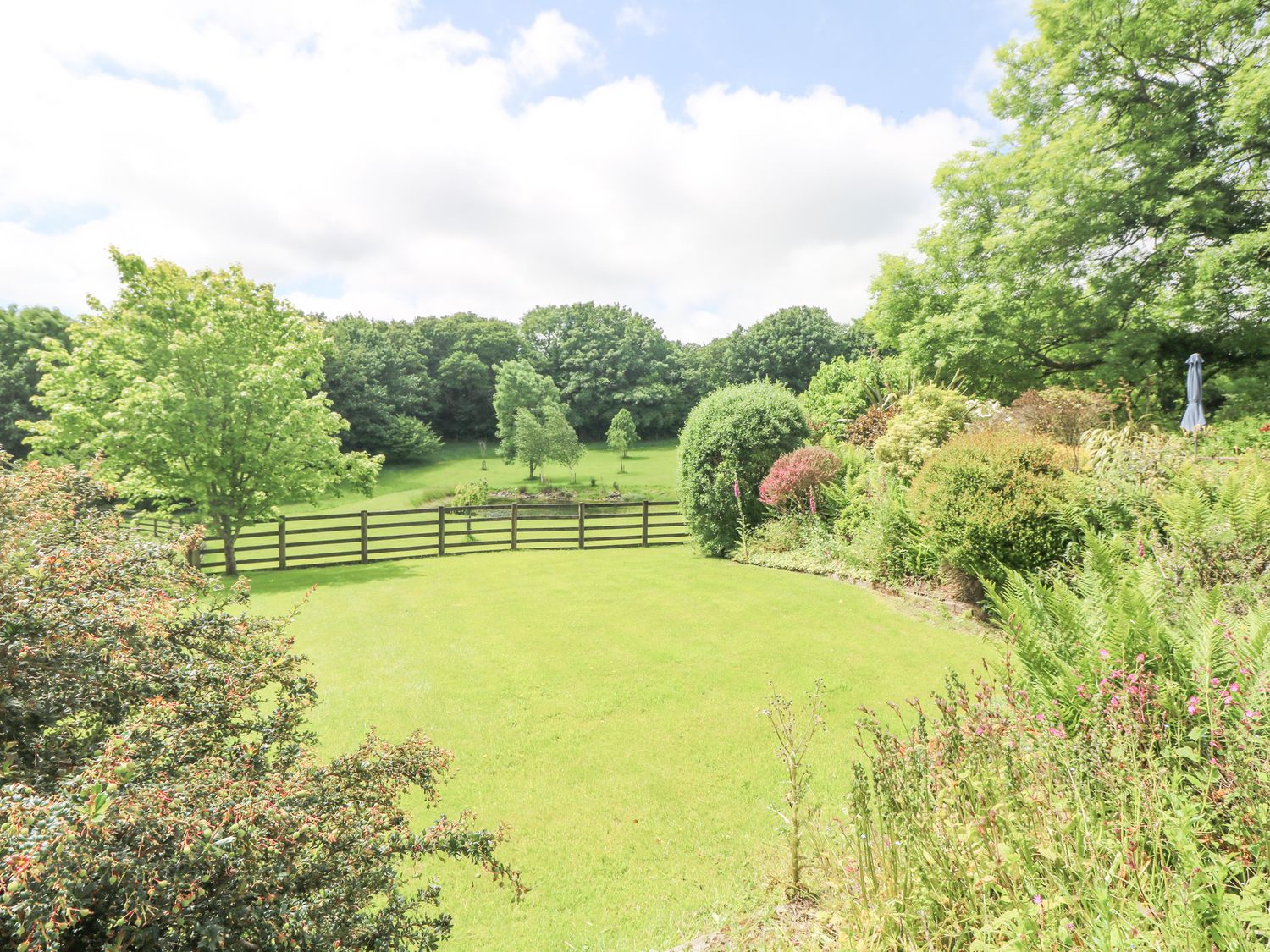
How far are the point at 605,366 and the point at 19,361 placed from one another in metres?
34.8

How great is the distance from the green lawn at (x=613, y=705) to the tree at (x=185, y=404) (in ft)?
10.9

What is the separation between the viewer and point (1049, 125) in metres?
14.5

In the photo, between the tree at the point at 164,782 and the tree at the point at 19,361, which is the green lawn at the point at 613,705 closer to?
the tree at the point at 164,782

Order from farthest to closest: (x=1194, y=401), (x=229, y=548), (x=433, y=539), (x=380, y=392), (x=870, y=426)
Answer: (x=380, y=392), (x=433, y=539), (x=870, y=426), (x=229, y=548), (x=1194, y=401)

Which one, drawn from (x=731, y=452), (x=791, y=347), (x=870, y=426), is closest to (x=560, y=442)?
(x=731, y=452)

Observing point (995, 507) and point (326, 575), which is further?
point (326, 575)

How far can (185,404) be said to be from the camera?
12.1m

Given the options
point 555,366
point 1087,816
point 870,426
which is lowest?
point 1087,816

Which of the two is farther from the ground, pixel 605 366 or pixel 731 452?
pixel 605 366

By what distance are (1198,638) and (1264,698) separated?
61cm

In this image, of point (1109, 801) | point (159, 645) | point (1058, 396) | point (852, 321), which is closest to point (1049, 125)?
point (1058, 396)

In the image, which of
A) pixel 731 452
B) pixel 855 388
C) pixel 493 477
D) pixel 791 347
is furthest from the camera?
pixel 791 347

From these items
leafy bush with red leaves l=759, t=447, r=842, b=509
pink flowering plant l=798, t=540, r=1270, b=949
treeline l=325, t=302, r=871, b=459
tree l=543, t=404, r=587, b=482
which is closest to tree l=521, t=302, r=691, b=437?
treeline l=325, t=302, r=871, b=459

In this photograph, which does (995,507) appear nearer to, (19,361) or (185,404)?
(185,404)
